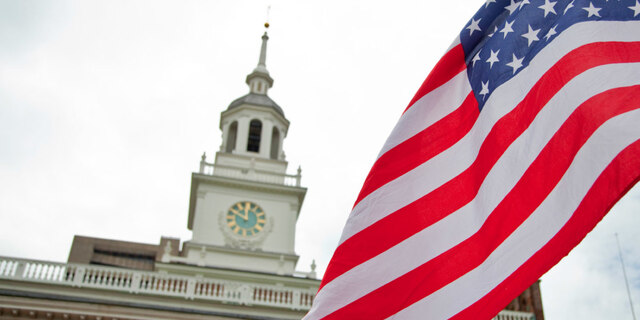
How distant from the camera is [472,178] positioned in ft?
18.9

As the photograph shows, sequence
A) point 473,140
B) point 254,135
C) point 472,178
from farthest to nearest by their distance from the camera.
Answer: point 254,135 → point 473,140 → point 472,178

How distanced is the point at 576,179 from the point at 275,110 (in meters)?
33.0

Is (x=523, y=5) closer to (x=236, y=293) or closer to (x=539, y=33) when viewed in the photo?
(x=539, y=33)

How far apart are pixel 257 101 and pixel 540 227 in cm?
3341

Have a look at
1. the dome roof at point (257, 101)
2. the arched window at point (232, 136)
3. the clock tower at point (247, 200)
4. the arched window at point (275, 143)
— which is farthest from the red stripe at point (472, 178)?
the arched window at point (232, 136)

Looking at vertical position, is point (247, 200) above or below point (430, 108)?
above

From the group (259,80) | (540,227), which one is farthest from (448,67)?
(259,80)

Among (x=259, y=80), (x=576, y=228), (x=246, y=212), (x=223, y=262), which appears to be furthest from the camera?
(x=259, y=80)

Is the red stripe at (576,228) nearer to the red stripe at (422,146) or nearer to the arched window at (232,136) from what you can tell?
the red stripe at (422,146)

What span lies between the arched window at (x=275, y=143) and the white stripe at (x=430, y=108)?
3107 cm

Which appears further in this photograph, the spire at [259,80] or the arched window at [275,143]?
the spire at [259,80]

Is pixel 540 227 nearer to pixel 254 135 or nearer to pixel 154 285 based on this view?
pixel 154 285

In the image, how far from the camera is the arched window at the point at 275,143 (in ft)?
123

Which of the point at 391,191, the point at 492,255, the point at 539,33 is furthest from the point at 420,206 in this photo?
the point at 539,33
